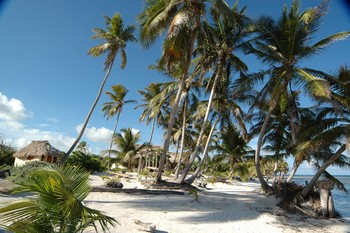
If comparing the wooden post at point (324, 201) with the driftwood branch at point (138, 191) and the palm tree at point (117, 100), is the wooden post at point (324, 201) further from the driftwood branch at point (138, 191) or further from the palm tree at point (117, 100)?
the palm tree at point (117, 100)

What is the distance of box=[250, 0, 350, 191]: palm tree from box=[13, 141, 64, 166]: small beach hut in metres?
18.7

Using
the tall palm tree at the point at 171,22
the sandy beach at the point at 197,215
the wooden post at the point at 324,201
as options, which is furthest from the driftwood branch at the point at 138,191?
the wooden post at the point at 324,201

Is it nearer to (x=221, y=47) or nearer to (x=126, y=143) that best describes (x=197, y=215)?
(x=221, y=47)

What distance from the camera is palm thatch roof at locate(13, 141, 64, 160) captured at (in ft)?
68.9

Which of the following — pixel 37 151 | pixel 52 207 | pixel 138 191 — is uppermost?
pixel 37 151

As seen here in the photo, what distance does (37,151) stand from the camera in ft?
69.6

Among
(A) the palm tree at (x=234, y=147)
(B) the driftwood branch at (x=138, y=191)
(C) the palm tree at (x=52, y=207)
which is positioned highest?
(A) the palm tree at (x=234, y=147)

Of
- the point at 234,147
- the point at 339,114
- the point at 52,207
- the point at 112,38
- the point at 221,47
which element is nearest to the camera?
A: the point at 52,207

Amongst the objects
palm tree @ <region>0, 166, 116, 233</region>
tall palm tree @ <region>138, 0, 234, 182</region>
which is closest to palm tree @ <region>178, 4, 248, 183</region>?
tall palm tree @ <region>138, 0, 234, 182</region>

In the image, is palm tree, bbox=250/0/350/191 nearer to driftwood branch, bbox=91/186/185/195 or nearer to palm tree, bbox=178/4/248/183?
palm tree, bbox=178/4/248/183

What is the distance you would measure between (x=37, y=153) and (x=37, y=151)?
20 centimetres

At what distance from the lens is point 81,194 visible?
2.69 meters

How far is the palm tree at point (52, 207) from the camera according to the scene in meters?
2.36

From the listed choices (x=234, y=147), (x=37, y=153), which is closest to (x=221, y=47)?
(x=234, y=147)
